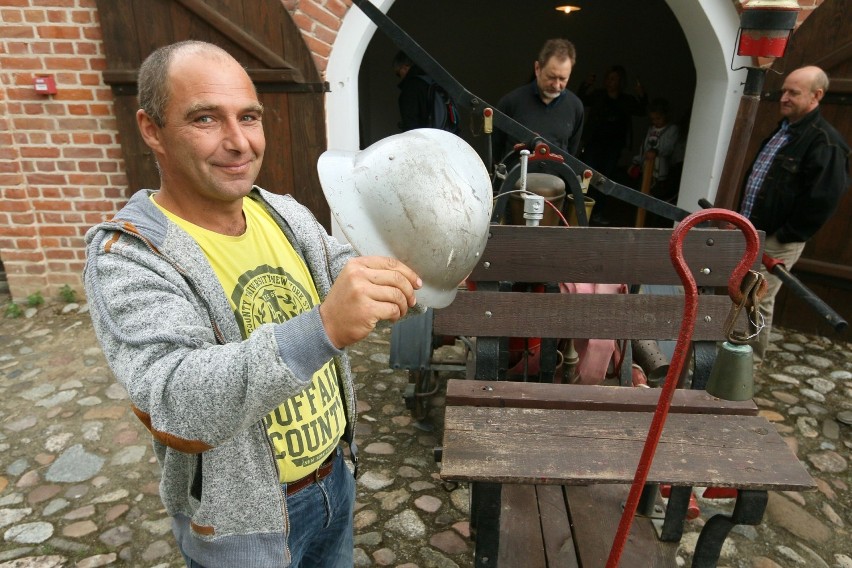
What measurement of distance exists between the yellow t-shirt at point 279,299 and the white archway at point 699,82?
313cm

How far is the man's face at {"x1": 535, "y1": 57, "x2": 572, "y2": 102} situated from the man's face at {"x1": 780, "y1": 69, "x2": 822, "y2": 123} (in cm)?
143

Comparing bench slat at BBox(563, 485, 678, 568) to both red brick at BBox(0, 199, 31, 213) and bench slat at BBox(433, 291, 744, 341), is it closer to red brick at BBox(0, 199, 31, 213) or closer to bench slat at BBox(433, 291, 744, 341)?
bench slat at BBox(433, 291, 744, 341)

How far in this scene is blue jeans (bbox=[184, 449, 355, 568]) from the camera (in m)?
1.43

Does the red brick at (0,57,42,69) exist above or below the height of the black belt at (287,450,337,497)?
above

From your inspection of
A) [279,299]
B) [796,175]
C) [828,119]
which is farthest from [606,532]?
[828,119]

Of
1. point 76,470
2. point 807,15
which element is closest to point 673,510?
point 76,470

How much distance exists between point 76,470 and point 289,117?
2.76 m

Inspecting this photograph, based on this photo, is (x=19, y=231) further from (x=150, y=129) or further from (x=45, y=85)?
(x=150, y=129)

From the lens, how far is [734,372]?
1225 mm

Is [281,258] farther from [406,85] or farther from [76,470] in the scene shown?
[406,85]

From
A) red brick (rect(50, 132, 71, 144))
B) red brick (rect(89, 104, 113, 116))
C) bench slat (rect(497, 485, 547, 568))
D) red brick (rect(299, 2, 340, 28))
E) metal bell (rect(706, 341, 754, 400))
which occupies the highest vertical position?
red brick (rect(299, 2, 340, 28))

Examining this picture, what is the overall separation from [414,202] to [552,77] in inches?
144

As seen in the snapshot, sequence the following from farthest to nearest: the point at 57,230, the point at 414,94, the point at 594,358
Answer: the point at 414,94, the point at 57,230, the point at 594,358

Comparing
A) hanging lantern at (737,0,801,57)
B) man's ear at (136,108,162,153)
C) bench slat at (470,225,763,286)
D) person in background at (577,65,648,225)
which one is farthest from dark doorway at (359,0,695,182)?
man's ear at (136,108,162,153)
